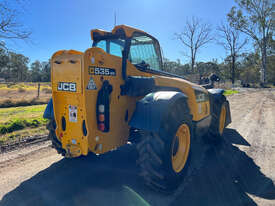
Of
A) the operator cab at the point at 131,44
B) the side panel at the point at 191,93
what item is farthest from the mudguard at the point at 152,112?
the operator cab at the point at 131,44

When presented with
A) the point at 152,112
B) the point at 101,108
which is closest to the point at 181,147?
the point at 152,112

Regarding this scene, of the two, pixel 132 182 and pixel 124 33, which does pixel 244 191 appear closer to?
pixel 132 182

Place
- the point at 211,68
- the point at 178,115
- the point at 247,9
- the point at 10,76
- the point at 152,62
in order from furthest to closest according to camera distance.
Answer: the point at 10,76, the point at 211,68, the point at 247,9, the point at 152,62, the point at 178,115

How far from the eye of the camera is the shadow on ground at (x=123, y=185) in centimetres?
293

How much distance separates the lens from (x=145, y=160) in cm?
298

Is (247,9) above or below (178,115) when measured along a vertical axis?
above

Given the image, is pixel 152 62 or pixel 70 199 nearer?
pixel 70 199

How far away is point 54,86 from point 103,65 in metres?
0.82

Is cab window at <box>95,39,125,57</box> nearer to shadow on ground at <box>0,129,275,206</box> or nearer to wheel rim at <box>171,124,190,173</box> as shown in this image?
wheel rim at <box>171,124,190,173</box>

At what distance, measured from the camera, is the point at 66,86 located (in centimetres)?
298

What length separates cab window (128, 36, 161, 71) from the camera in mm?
4004

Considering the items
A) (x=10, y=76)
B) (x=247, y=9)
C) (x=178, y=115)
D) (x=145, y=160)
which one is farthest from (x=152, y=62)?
(x=10, y=76)

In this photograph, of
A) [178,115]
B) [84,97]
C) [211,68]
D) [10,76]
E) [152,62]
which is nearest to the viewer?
[84,97]

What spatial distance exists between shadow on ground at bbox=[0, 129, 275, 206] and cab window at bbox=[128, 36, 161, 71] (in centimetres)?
204
